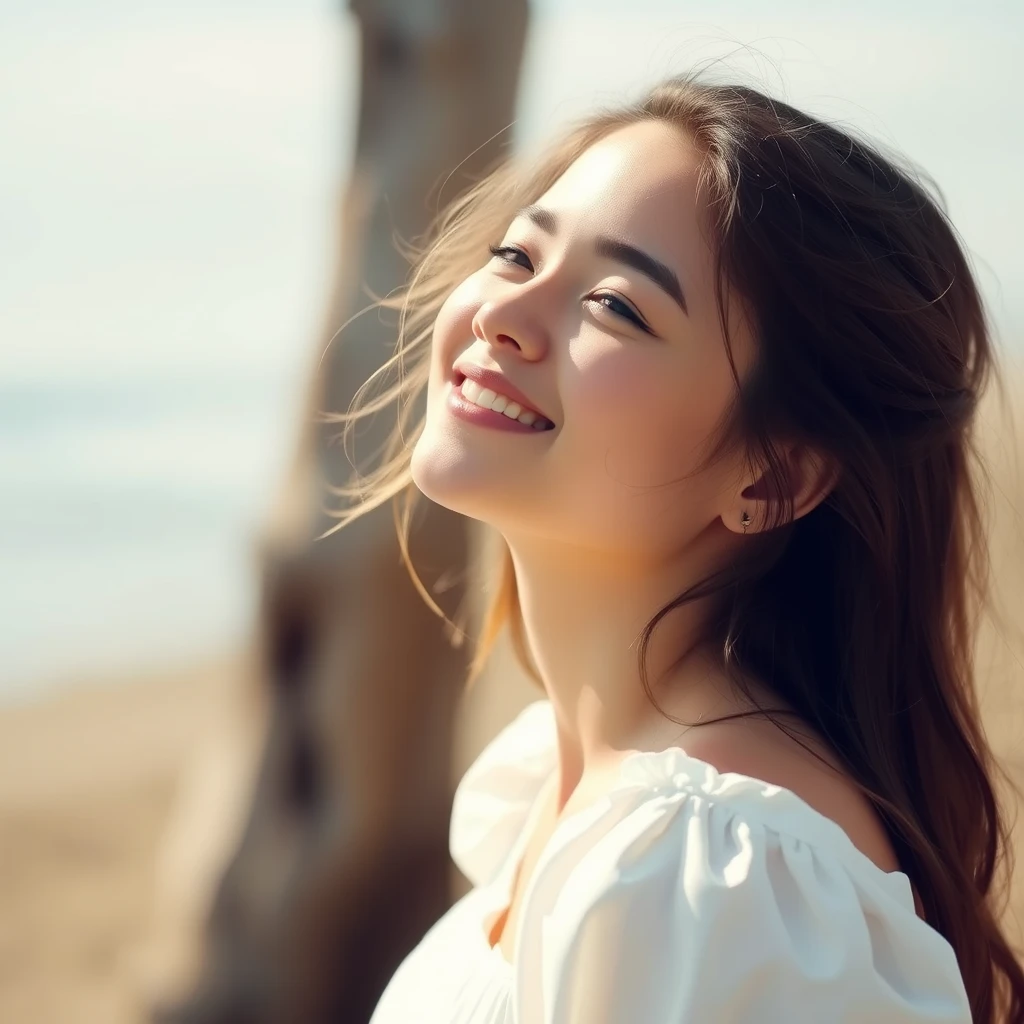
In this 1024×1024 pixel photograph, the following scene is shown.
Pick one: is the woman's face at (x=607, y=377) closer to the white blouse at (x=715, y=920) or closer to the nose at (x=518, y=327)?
the nose at (x=518, y=327)

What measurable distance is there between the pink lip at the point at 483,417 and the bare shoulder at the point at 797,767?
1.30 ft

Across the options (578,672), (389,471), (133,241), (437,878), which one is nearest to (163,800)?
(437,878)

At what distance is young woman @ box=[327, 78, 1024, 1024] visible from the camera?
136 centimetres

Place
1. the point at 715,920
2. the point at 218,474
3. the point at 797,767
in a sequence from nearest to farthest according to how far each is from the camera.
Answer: the point at 715,920
the point at 797,767
the point at 218,474

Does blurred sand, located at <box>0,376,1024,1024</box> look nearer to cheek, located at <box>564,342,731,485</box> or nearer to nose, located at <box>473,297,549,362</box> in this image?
cheek, located at <box>564,342,731,485</box>

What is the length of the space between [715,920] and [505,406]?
62 cm

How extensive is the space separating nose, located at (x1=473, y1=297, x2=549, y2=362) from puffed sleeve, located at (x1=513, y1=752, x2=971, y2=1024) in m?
0.50

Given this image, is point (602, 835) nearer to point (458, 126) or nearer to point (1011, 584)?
point (458, 126)

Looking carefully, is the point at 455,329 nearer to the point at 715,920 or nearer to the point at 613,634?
the point at 613,634

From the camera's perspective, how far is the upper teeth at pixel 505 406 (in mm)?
1556

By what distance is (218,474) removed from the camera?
10.6 meters

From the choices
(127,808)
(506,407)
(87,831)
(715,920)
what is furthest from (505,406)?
(127,808)

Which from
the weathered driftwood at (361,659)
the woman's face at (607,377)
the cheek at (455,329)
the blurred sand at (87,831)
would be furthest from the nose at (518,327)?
the blurred sand at (87,831)

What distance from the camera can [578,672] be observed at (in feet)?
5.61
